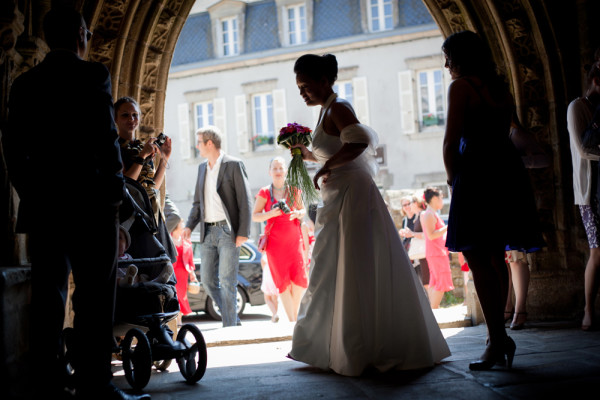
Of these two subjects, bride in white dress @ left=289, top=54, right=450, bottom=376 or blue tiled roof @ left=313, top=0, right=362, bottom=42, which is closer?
bride in white dress @ left=289, top=54, right=450, bottom=376

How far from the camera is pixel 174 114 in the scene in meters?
24.3

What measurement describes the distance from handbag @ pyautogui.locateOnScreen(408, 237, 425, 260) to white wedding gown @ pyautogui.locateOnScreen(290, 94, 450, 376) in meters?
4.99

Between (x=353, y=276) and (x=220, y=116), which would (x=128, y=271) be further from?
(x=220, y=116)

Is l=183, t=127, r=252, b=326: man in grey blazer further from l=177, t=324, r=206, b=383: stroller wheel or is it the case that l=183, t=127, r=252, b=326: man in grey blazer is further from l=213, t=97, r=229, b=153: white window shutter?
l=213, t=97, r=229, b=153: white window shutter

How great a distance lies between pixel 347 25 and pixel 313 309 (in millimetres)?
19905

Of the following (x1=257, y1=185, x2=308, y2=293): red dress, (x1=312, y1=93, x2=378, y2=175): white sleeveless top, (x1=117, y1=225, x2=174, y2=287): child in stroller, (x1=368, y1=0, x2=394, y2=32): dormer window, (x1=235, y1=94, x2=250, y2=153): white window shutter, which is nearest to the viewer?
(x1=117, y1=225, x2=174, y2=287): child in stroller

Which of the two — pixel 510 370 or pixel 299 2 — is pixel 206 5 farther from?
pixel 510 370

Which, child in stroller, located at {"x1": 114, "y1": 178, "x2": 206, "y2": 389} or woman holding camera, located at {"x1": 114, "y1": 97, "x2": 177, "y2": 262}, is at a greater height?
woman holding camera, located at {"x1": 114, "y1": 97, "x2": 177, "y2": 262}

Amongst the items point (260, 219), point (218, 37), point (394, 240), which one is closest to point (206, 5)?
point (218, 37)

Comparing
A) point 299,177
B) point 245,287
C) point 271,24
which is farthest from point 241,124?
point 299,177

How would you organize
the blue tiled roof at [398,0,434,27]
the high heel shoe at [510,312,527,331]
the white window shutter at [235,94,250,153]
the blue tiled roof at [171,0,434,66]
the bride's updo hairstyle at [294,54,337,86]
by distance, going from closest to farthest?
the bride's updo hairstyle at [294,54,337,86] → the high heel shoe at [510,312,527,331] → the blue tiled roof at [398,0,434,27] → the blue tiled roof at [171,0,434,66] → the white window shutter at [235,94,250,153]

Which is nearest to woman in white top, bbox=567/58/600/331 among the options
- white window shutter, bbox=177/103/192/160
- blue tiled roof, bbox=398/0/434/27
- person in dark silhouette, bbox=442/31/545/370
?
person in dark silhouette, bbox=442/31/545/370

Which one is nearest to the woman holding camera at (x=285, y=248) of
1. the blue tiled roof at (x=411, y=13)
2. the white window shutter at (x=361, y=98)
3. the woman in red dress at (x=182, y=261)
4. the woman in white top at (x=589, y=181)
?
the woman in red dress at (x=182, y=261)

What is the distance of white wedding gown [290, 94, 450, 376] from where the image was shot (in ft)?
11.9
